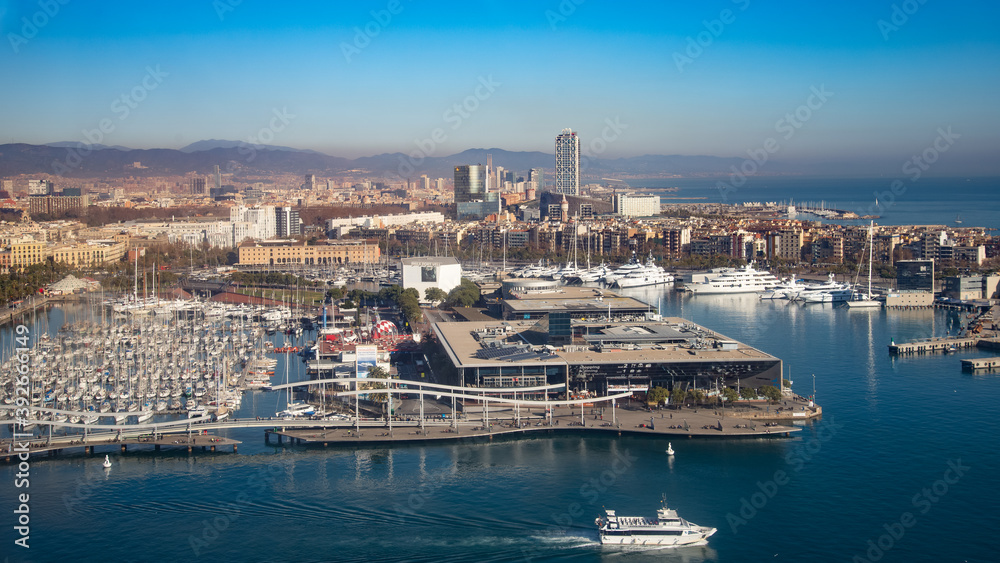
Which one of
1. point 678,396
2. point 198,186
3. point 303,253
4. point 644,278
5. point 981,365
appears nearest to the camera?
point 678,396

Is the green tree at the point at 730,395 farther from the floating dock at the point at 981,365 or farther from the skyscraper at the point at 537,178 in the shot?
the skyscraper at the point at 537,178

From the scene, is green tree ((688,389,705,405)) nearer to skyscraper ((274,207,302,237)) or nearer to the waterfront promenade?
the waterfront promenade

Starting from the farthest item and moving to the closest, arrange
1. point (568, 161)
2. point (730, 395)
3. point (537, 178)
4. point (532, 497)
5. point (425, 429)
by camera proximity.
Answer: point (537, 178) → point (568, 161) → point (730, 395) → point (425, 429) → point (532, 497)

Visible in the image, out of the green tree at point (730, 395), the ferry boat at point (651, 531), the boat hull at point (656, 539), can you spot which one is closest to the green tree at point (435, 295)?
the green tree at point (730, 395)

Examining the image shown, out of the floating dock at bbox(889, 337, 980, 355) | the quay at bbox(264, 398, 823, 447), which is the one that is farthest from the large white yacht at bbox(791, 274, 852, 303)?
the quay at bbox(264, 398, 823, 447)

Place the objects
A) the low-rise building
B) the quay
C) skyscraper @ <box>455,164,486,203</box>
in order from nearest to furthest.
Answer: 1. the quay
2. the low-rise building
3. skyscraper @ <box>455,164,486,203</box>
